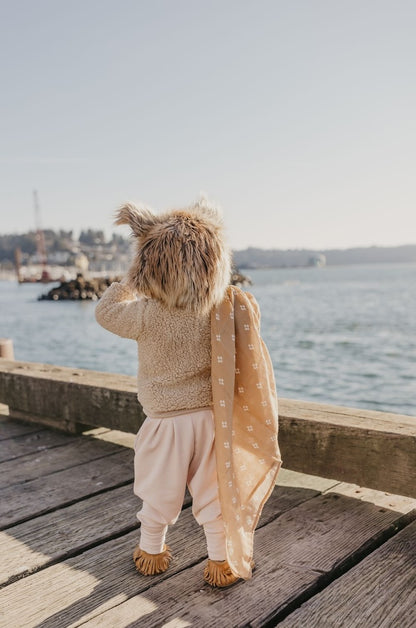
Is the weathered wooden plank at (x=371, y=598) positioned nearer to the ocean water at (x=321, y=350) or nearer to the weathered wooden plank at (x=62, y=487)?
the weathered wooden plank at (x=62, y=487)

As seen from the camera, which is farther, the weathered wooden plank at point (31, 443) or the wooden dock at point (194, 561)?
the weathered wooden plank at point (31, 443)

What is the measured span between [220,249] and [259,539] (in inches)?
49.0

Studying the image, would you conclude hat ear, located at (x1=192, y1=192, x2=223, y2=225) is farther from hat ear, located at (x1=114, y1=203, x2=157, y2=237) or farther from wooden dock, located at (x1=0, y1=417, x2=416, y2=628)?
wooden dock, located at (x1=0, y1=417, x2=416, y2=628)

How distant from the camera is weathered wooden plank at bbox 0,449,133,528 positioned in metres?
2.93

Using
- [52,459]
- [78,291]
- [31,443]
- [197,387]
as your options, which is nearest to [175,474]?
[197,387]

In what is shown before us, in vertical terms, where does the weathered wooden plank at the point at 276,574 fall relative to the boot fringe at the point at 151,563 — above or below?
below

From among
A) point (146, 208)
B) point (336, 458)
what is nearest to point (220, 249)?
point (146, 208)

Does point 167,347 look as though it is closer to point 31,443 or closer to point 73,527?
point 73,527

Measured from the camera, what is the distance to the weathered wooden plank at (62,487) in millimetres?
2934

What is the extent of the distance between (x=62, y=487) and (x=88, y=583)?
3.30 feet

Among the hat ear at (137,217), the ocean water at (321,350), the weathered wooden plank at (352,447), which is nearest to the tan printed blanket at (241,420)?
the hat ear at (137,217)

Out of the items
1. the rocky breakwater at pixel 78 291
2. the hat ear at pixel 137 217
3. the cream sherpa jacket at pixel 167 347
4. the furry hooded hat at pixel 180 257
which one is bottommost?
the rocky breakwater at pixel 78 291

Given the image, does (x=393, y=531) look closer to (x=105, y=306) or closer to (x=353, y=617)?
(x=353, y=617)

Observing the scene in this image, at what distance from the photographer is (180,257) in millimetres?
2178
